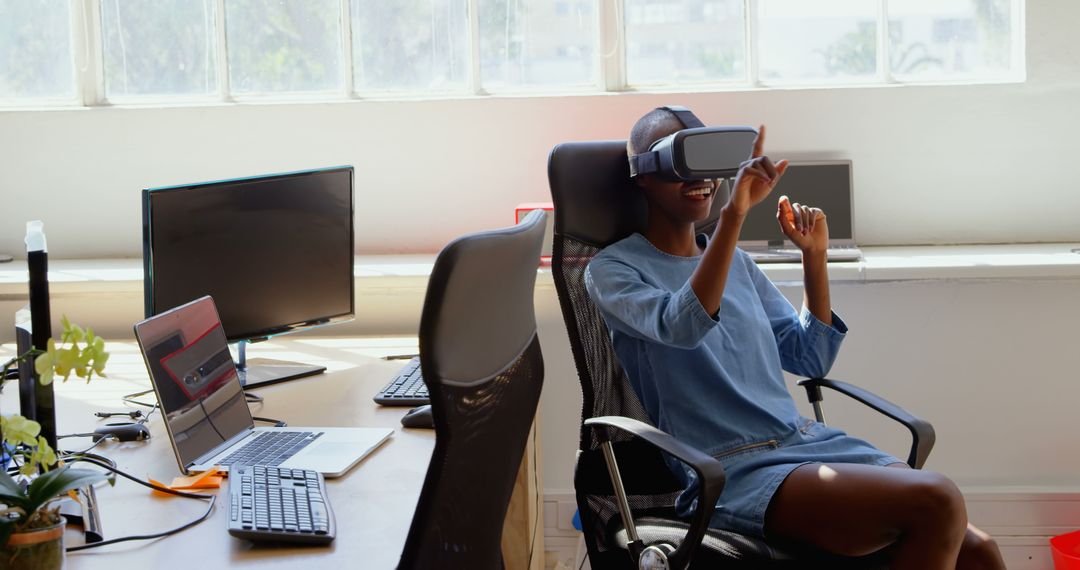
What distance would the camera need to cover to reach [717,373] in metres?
2.05

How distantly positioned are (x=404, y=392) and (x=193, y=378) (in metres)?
0.50

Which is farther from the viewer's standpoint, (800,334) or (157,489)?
(800,334)

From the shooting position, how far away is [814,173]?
11.2 ft

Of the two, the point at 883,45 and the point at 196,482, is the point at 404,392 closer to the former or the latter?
the point at 196,482

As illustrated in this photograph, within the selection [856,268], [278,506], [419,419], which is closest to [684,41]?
[856,268]

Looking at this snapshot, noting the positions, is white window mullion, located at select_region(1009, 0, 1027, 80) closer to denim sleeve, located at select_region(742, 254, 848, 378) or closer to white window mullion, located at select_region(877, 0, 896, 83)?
white window mullion, located at select_region(877, 0, 896, 83)

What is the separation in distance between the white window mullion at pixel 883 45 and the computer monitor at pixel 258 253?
6.29 feet

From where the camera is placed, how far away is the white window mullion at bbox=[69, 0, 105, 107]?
144 inches

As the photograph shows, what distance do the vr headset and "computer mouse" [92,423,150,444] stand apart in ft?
3.50

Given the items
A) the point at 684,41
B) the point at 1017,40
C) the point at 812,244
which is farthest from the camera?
the point at 684,41

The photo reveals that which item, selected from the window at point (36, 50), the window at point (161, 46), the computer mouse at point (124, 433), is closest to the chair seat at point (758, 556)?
the computer mouse at point (124, 433)

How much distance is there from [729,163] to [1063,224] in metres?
1.99

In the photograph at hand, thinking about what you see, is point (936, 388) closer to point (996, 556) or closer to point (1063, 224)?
point (1063, 224)

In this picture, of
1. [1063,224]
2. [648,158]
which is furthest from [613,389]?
[1063,224]
